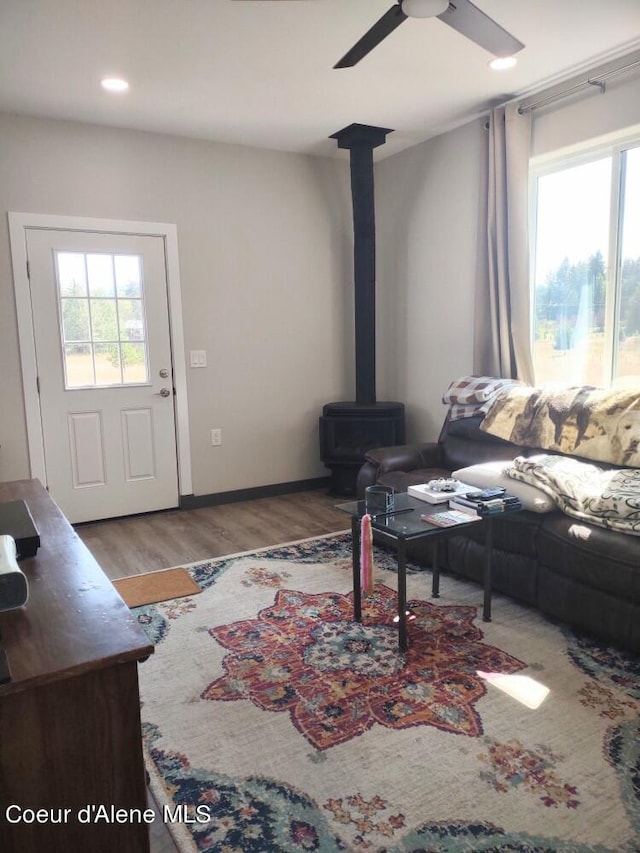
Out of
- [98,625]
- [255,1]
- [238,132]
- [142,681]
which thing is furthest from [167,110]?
[98,625]

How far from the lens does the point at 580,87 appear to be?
332 centimetres

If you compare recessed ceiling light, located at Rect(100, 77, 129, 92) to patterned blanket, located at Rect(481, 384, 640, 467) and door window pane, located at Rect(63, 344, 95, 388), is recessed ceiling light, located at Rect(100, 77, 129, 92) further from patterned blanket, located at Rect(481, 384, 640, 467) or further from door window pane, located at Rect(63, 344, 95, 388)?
patterned blanket, located at Rect(481, 384, 640, 467)

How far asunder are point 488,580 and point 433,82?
2.65 m

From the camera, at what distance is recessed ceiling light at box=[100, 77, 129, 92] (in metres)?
3.19

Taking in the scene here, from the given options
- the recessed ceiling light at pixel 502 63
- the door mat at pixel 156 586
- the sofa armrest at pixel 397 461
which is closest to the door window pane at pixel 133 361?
the door mat at pixel 156 586

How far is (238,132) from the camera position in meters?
4.12

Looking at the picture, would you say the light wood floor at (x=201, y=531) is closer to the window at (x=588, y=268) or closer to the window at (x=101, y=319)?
the window at (x=101, y=319)

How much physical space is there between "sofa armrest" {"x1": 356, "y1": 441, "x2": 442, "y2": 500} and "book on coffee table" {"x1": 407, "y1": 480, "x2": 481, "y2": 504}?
721 millimetres

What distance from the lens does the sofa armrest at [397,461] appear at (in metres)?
3.53

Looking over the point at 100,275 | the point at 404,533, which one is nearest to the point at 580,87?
the point at 404,533

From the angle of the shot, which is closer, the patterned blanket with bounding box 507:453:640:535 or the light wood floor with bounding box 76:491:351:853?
the patterned blanket with bounding box 507:453:640:535

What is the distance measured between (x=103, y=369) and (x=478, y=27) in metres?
2.92

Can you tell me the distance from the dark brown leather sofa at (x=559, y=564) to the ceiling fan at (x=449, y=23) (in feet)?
6.19

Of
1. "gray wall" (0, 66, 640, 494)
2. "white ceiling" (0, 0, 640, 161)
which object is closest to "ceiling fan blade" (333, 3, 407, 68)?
"white ceiling" (0, 0, 640, 161)
